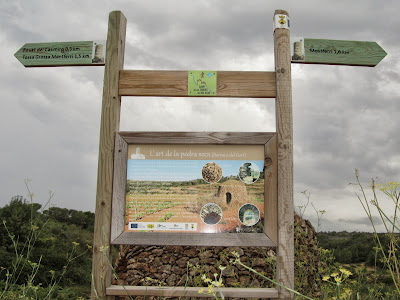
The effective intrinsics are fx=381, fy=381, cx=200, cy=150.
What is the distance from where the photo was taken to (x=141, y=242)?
3789 mm

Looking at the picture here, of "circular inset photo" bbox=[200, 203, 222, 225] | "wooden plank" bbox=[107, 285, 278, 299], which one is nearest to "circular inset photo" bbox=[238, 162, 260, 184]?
"circular inset photo" bbox=[200, 203, 222, 225]

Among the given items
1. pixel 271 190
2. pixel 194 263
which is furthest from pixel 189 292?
pixel 194 263

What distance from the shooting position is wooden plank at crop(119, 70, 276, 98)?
4.07 meters

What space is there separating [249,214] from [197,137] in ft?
3.10

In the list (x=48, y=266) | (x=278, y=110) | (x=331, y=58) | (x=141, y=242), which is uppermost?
(x=331, y=58)

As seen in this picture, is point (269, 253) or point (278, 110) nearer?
point (278, 110)

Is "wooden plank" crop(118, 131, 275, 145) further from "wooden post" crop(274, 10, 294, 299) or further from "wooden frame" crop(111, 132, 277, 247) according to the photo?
"wooden post" crop(274, 10, 294, 299)

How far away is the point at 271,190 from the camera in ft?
12.7

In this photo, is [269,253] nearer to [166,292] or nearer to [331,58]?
[166,292]

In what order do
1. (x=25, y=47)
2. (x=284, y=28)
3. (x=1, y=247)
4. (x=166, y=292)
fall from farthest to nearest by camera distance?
(x=1, y=247) → (x=25, y=47) → (x=284, y=28) → (x=166, y=292)

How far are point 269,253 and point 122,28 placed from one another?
13.3 feet

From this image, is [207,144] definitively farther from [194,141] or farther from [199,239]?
[199,239]

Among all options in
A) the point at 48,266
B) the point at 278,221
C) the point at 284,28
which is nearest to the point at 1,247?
the point at 48,266

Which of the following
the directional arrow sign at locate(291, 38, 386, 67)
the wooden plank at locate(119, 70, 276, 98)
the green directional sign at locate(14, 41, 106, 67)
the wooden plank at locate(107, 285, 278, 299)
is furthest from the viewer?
the green directional sign at locate(14, 41, 106, 67)
